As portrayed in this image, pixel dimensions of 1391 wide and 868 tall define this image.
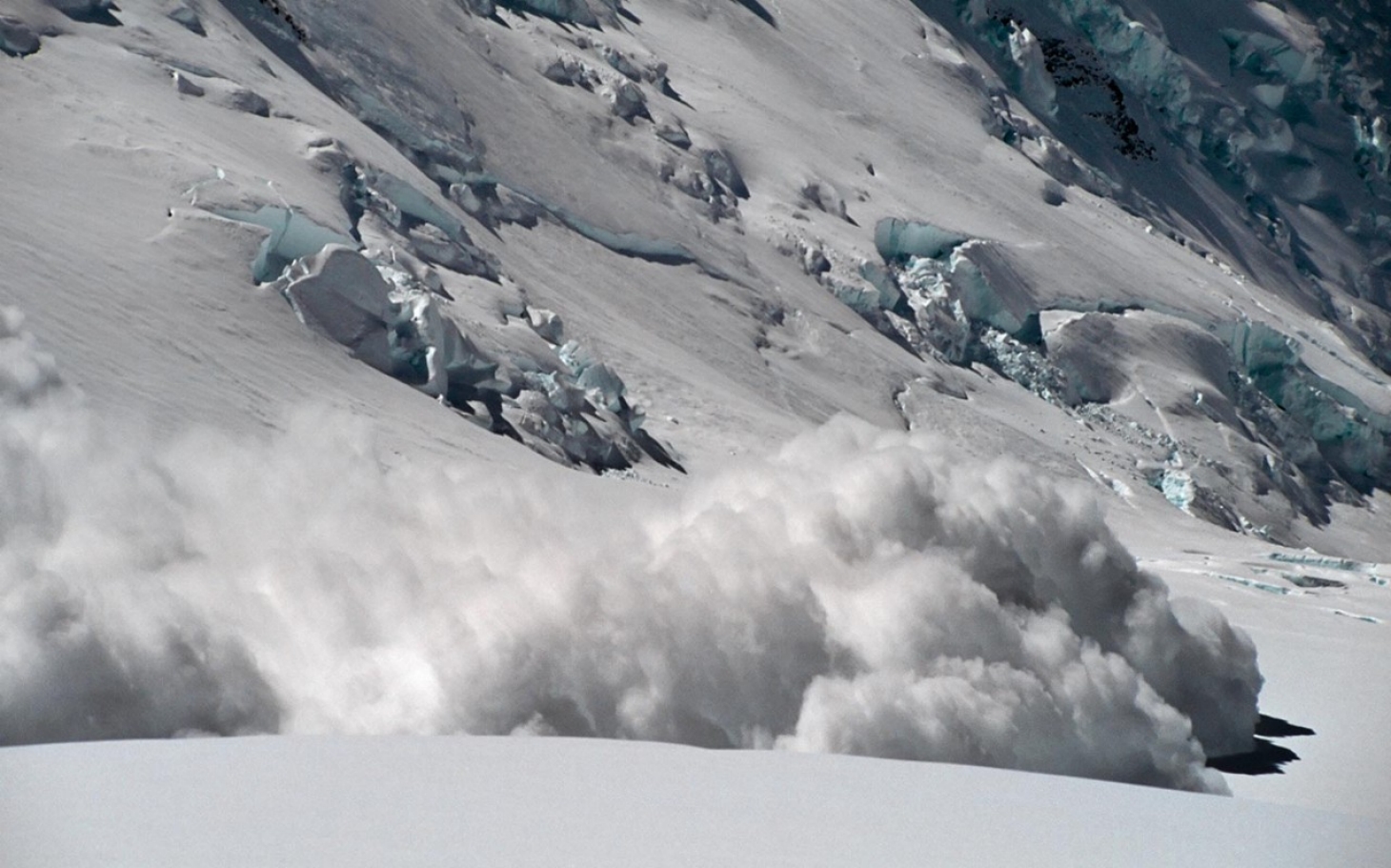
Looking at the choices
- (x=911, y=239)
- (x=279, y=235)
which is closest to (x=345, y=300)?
(x=279, y=235)

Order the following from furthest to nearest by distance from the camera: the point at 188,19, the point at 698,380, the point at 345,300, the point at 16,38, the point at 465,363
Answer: the point at 698,380 < the point at 188,19 < the point at 16,38 < the point at 465,363 < the point at 345,300

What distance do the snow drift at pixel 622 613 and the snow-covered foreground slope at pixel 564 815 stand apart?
1368mm

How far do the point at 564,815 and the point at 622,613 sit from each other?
456cm

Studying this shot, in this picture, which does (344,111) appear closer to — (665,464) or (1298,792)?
(665,464)

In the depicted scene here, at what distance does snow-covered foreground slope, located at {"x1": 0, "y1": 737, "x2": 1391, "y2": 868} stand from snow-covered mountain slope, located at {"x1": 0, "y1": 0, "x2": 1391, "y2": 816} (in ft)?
6.05

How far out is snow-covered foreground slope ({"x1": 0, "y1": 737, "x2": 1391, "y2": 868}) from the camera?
305 inches

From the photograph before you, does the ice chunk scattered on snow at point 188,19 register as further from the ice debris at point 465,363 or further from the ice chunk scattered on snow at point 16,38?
the ice debris at point 465,363

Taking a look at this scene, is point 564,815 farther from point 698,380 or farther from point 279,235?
point 698,380

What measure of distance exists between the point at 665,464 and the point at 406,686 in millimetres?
20948

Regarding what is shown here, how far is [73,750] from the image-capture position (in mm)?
9875

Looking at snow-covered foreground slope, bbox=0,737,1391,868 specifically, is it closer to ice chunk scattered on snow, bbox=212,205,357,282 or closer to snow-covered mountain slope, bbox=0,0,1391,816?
snow-covered mountain slope, bbox=0,0,1391,816

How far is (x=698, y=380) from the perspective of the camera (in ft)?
125

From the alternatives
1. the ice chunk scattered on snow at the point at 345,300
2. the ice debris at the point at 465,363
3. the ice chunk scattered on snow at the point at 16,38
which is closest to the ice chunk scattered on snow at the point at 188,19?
the ice chunk scattered on snow at the point at 16,38

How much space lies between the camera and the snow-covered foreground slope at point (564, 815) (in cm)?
773
